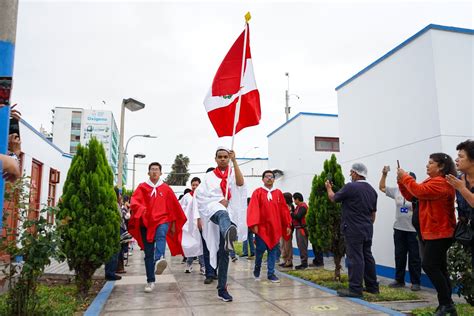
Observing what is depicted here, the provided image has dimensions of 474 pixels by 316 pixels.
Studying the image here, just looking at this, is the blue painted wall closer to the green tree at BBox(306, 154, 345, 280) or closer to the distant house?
the green tree at BBox(306, 154, 345, 280)

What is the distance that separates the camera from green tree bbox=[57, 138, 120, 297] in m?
5.37

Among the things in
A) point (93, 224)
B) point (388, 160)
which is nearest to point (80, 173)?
point (93, 224)

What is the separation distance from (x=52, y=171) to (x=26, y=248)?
11490 millimetres

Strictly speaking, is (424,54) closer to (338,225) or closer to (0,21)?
(338,225)

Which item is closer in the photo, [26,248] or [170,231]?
[26,248]

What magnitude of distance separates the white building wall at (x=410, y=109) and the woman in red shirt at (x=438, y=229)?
91.6 inches

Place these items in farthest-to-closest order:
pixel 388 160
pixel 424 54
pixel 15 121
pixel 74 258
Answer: pixel 388 160, pixel 424 54, pixel 74 258, pixel 15 121

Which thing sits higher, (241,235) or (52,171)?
(52,171)

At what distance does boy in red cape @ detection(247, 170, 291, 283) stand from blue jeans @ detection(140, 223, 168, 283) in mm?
1735

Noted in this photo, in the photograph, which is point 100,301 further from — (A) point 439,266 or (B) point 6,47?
(A) point 439,266

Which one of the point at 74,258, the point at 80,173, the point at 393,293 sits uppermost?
the point at 80,173

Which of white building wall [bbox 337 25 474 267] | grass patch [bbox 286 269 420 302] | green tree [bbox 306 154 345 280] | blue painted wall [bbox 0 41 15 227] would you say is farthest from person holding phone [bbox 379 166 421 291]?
blue painted wall [bbox 0 41 15 227]

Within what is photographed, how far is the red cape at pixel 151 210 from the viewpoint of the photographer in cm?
628

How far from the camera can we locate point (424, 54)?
691 centimetres
